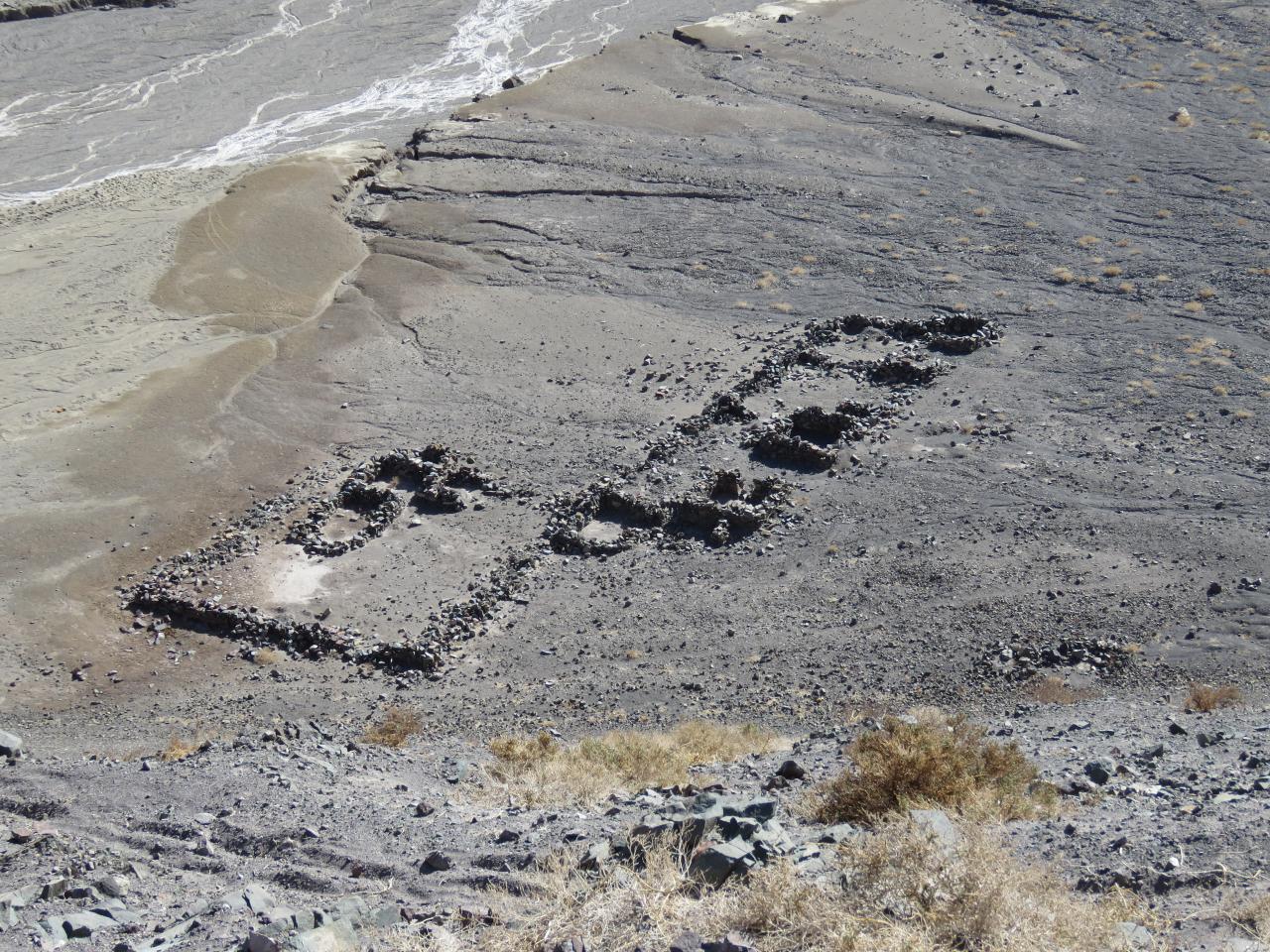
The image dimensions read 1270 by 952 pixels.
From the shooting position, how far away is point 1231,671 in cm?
1489

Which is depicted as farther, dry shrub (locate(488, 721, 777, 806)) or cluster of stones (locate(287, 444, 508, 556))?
cluster of stones (locate(287, 444, 508, 556))

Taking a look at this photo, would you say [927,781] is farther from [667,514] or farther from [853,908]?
[667,514]

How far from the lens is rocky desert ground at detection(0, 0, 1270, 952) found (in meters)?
8.94

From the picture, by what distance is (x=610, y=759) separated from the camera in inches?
509

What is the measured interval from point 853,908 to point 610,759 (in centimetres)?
545

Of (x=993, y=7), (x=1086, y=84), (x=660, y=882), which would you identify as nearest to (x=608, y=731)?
→ (x=660, y=882)

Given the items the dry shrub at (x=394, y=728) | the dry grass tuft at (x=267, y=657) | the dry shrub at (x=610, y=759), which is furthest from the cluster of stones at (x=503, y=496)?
the dry shrub at (x=610, y=759)

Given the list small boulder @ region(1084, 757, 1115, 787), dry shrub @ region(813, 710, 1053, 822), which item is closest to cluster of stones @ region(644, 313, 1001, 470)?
small boulder @ region(1084, 757, 1115, 787)

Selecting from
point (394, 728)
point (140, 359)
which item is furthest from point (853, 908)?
point (140, 359)

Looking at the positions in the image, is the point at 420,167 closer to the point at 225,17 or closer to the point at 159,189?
the point at 159,189

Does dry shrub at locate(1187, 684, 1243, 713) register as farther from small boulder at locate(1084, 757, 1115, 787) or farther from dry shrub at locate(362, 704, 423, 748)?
dry shrub at locate(362, 704, 423, 748)

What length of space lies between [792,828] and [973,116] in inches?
1098

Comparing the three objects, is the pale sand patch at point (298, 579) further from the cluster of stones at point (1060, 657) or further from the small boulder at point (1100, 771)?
the small boulder at point (1100, 771)

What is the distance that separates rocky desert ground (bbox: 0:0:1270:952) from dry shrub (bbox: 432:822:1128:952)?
41mm
